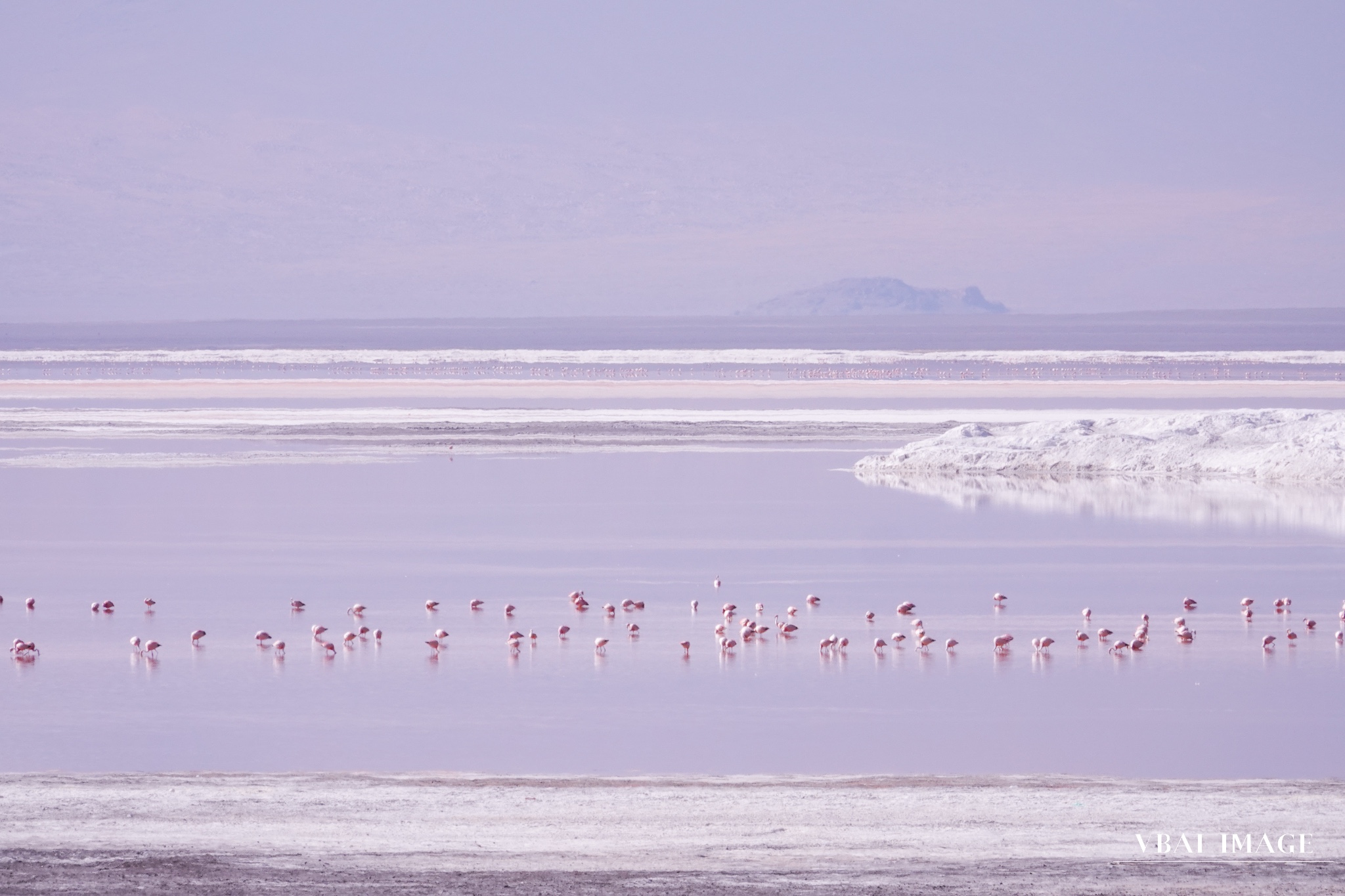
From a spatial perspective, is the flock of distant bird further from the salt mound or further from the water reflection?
the salt mound

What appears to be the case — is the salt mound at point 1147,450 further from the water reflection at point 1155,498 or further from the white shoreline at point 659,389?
the white shoreline at point 659,389

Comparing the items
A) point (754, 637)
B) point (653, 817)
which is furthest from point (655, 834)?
point (754, 637)

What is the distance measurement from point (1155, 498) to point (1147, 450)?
12.9 ft

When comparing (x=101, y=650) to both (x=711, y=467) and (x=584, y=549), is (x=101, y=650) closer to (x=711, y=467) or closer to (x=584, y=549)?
(x=584, y=549)

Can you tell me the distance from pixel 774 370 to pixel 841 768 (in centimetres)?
6493

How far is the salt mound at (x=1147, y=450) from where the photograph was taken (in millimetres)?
31328

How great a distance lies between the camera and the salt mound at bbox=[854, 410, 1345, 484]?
31328 mm

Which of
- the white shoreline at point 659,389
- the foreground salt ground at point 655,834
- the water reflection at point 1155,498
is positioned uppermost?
the white shoreline at point 659,389

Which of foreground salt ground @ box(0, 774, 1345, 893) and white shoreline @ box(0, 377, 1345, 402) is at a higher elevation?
white shoreline @ box(0, 377, 1345, 402)

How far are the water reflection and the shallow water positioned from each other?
67cm

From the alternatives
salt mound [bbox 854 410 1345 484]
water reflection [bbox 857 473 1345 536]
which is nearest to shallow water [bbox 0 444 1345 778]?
water reflection [bbox 857 473 1345 536]

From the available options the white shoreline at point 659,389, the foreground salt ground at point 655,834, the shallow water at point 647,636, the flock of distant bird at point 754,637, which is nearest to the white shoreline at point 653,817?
the foreground salt ground at point 655,834

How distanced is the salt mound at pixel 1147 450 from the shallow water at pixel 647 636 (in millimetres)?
3744

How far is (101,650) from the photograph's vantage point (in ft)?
52.9
